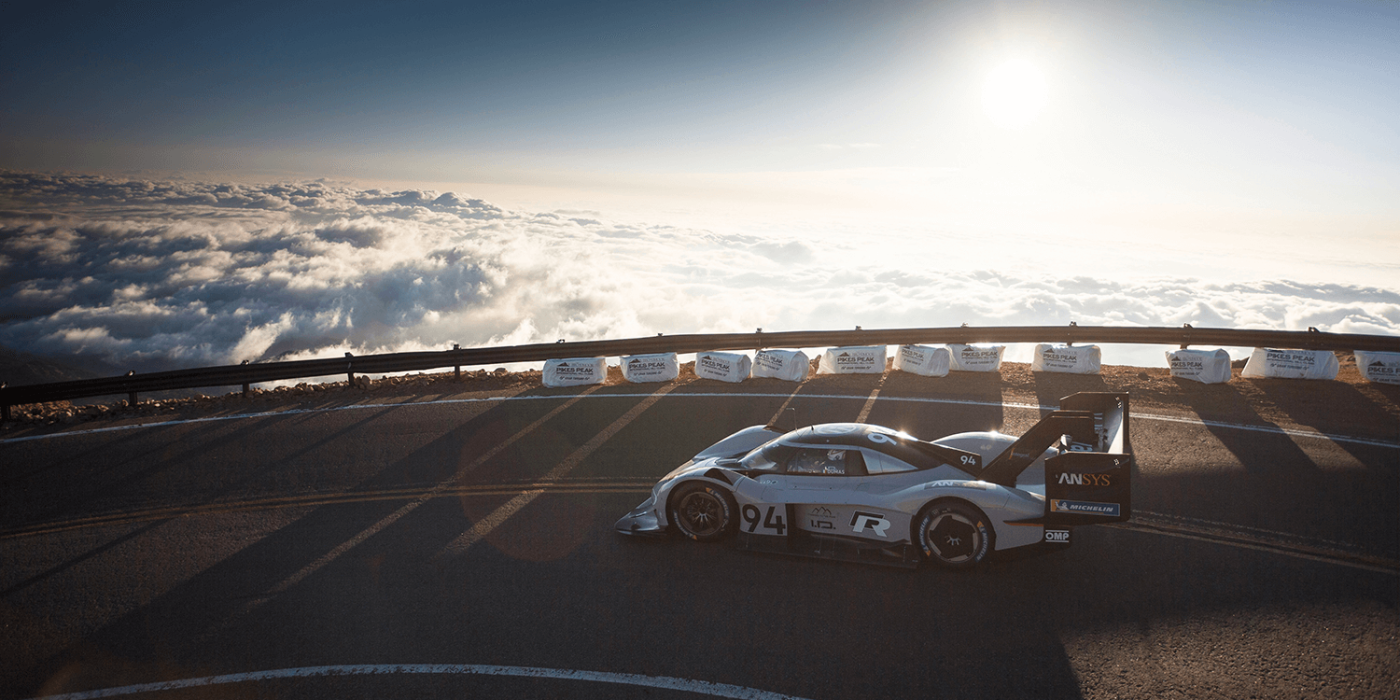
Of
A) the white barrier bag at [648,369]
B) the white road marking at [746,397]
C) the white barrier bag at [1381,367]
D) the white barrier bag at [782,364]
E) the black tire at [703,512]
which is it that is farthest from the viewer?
the white barrier bag at [648,369]

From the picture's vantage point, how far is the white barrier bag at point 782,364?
653 inches

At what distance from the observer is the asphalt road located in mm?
6160

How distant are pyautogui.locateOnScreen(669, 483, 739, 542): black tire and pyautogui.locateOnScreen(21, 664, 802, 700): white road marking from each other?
2.32 m

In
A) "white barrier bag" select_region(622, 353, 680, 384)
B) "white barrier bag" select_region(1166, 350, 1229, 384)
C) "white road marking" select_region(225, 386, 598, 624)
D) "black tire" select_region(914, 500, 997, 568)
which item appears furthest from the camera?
"white barrier bag" select_region(622, 353, 680, 384)

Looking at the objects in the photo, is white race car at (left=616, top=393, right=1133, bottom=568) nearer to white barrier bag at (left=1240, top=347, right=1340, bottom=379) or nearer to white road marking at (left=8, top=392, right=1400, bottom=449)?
white road marking at (left=8, top=392, right=1400, bottom=449)

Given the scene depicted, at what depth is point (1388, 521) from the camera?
8.54 metres

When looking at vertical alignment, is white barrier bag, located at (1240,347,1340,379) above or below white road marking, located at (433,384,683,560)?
above

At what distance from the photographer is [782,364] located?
54.8 feet

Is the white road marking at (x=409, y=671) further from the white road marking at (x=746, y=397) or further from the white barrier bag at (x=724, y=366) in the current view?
the white barrier bag at (x=724, y=366)

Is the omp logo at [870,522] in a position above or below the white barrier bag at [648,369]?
below

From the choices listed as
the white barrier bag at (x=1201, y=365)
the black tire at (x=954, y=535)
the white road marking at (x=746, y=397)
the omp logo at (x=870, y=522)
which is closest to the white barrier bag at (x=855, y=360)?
the white road marking at (x=746, y=397)

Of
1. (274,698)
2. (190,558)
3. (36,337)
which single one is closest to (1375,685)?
(274,698)

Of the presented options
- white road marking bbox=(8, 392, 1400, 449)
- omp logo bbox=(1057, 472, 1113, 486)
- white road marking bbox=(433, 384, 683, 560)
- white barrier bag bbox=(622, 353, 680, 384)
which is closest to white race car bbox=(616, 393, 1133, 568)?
omp logo bbox=(1057, 472, 1113, 486)

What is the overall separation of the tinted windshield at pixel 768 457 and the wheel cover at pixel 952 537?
1.89m
